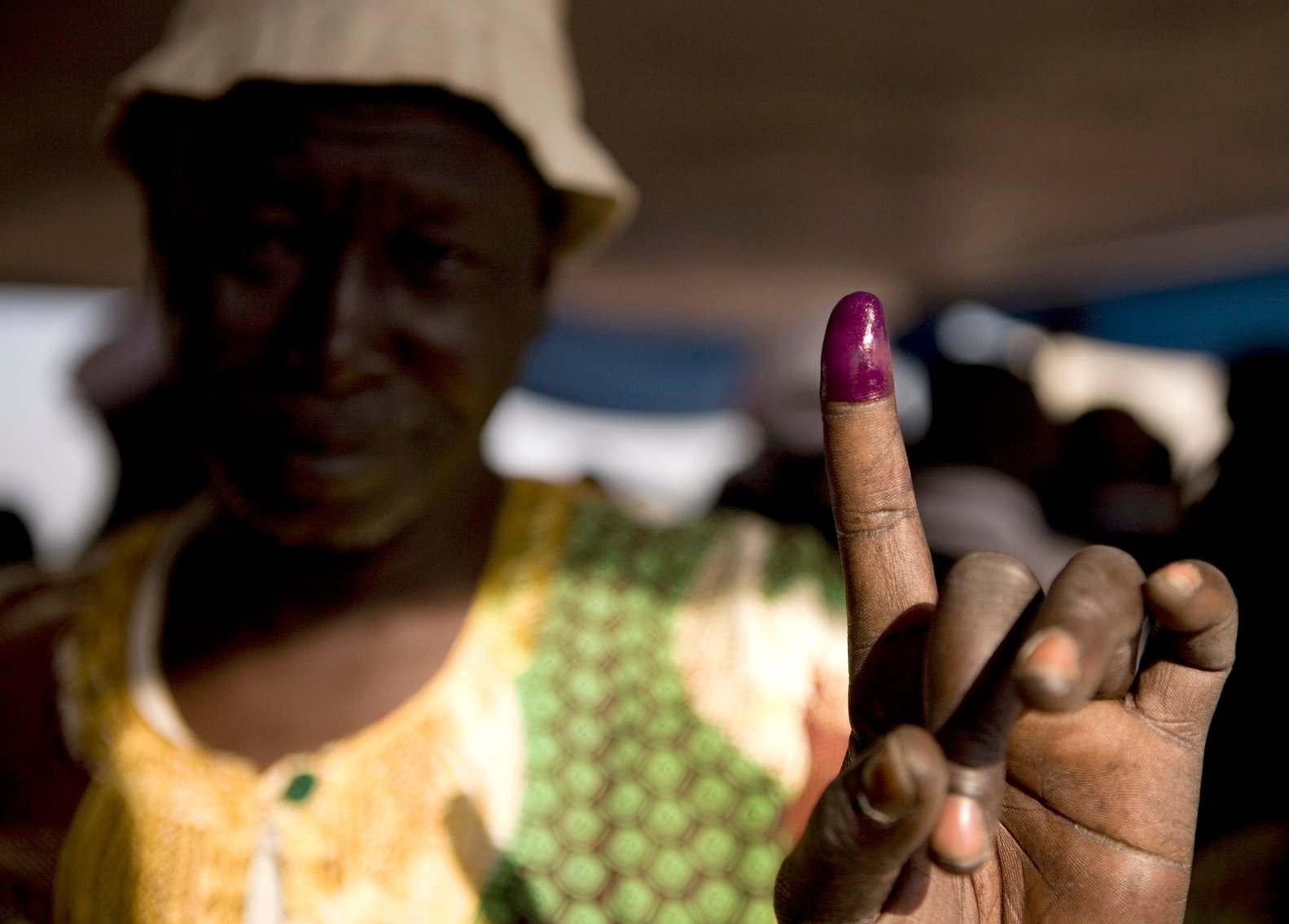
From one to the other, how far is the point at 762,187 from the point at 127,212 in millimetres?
1575

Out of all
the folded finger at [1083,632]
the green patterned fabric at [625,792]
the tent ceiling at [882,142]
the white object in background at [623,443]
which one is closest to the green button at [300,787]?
the green patterned fabric at [625,792]

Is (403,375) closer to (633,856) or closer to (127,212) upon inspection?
(633,856)

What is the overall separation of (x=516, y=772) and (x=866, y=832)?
519mm

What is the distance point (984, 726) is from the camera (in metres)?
0.44

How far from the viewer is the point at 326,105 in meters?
0.91

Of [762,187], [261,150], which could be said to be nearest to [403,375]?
[261,150]

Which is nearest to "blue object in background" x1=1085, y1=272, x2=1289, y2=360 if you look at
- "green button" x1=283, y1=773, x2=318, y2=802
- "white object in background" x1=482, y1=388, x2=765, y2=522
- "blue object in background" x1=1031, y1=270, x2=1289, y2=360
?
"blue object in background" x1=1031, y1=270, x2=1289, y2=360

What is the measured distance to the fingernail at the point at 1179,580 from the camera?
18.3 inches

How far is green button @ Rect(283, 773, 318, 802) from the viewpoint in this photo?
2.82 ft

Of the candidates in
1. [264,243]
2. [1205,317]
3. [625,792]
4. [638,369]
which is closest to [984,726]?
[625,792]

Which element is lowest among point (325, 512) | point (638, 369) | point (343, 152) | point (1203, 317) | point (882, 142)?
point (638, 369)

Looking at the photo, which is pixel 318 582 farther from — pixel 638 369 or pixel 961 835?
pixel 638 369

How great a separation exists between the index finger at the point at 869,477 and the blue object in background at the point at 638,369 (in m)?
2.98

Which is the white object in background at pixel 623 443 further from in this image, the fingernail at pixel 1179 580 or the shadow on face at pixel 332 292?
the fingernail at pixel 1179 580
